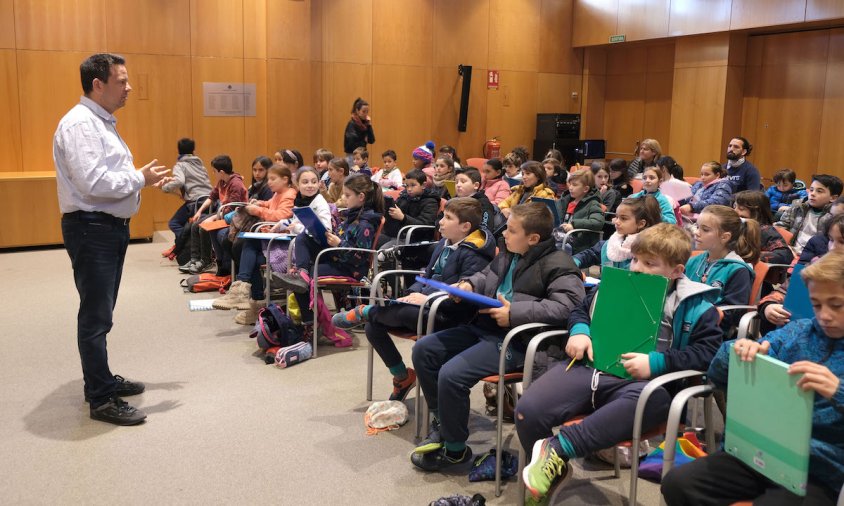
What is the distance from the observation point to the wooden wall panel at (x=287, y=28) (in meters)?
10.0

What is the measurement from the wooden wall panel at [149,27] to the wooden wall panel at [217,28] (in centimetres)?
10

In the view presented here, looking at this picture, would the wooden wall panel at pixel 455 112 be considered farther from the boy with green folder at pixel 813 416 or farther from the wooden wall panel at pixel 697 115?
the boy with green folder at pixel 813 416

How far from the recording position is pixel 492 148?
12.5 m

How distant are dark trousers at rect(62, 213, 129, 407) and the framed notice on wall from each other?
21.8ft

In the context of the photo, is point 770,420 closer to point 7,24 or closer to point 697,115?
point 7,24

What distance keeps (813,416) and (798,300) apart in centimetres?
75

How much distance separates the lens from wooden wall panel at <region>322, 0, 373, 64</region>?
36.0ft

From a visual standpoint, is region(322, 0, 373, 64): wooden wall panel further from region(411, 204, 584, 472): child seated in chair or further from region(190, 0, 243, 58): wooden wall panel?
region(411, 204, 584, 472): child seated in chair

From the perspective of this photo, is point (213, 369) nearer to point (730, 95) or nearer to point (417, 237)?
point (417, 237)

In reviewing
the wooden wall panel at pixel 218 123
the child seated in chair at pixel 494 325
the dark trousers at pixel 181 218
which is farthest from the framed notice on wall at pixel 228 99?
the child seated in chair at pixel 494 325

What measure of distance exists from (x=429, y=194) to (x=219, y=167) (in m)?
2.34

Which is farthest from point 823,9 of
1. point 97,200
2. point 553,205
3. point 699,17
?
point 97,200

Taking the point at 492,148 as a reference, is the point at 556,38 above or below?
above

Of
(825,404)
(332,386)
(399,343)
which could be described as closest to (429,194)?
(399,343)
